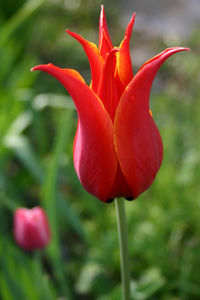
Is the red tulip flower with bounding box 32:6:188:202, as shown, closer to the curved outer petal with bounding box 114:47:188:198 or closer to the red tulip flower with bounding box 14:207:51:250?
the curved outer petal with bounding box 114:47:188:198

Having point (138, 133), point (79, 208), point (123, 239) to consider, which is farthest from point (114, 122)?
point (79, 208)

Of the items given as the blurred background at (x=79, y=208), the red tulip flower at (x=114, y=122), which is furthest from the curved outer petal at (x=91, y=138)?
the blurred background at (x=79, y=208)

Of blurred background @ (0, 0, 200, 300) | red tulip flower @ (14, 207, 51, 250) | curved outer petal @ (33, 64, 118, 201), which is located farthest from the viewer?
blurred background @ (0, 0, 200, 300)

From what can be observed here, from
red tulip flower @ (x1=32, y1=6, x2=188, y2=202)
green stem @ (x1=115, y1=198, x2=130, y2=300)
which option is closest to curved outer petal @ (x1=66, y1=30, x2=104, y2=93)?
red tulip flower @ (x1=32, y1=6, x2=188, y2=202)

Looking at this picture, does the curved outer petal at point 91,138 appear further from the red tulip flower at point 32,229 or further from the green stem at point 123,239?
the red tulip flower at point 32,229

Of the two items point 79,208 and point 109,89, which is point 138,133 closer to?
point 109,89

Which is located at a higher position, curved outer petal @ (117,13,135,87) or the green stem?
curved outer petal @ (117,13,135,87)

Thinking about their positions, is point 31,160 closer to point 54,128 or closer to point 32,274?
point 32,274

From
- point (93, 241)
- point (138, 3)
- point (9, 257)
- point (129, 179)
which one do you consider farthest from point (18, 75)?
point (138, 3)
